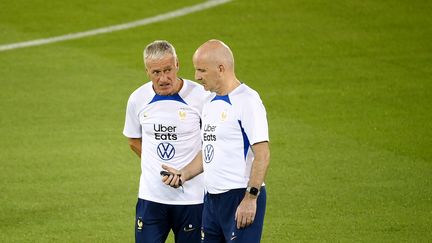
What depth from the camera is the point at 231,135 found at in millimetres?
7387

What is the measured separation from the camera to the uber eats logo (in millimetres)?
8000

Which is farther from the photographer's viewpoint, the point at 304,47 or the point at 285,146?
the point at 304,47

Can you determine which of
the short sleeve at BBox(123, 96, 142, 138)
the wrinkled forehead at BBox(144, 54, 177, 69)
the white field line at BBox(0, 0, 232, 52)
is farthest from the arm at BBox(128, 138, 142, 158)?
the white field line at BBox(0, 0, 232, 52)

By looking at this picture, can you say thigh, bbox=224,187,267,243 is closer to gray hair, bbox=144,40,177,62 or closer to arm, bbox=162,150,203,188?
arm, bbox=162,150,203,188

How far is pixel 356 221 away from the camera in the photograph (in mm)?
11250

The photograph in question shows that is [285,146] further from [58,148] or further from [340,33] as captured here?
[340,33]

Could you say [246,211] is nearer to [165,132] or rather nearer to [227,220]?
[227,220]

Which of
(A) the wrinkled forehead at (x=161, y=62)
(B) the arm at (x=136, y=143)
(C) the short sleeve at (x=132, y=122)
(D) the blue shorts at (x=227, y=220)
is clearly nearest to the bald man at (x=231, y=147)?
(D) the blue shorts at (x=227, y=220)

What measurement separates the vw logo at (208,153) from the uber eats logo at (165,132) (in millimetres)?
537

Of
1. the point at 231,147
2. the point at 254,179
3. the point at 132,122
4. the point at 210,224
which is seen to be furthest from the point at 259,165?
the point at 132,122

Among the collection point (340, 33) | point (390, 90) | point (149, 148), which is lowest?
point (149, 148)

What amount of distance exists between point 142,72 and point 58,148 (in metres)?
3.72

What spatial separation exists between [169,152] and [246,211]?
1.01 m

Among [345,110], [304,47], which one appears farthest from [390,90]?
[304,47]
